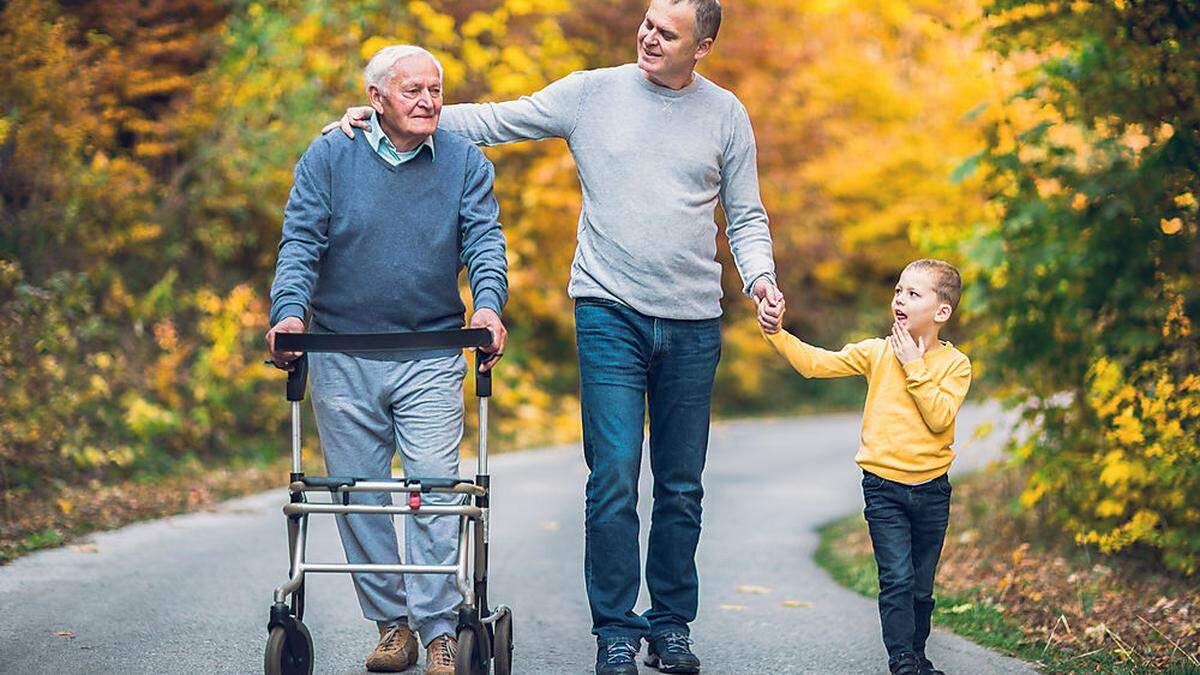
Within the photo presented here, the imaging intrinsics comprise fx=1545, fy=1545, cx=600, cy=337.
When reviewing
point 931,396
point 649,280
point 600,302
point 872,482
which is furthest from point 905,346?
point 600,302

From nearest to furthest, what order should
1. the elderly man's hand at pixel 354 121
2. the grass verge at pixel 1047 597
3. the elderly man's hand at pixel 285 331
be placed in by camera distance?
the elderly man's hand at pixel 285 331
the elderly man's hand at pixel 354 121
the grass verge at pixel 1047 597

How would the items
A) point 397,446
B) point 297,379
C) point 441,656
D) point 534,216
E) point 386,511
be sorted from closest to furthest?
1. point 386,511
2. point 297,379
3. point 441,656
4. point 397,446
5. point 534,216

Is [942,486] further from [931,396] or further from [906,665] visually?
[906,665]

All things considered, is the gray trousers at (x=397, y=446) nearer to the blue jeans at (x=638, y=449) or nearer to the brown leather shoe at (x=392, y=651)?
the brown leather shoe at (x=392, y=651)

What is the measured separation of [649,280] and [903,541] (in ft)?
3.80

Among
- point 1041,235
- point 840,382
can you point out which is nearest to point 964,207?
point 840,382

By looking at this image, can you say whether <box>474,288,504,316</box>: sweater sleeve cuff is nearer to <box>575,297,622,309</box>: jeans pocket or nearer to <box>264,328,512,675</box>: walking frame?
<box>264,328,512,675</box>: walking frame

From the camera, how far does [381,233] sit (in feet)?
15.8

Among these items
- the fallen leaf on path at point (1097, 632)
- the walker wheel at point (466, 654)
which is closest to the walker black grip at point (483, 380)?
the walker wheel at point (466, 654)

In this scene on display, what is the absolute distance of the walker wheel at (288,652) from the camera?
4.35 meters

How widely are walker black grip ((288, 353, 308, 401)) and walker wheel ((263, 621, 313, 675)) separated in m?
0.66

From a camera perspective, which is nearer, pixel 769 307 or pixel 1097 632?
pixel 769 307

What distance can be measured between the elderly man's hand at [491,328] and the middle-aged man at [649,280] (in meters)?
0.52

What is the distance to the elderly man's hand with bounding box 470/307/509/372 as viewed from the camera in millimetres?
4551
